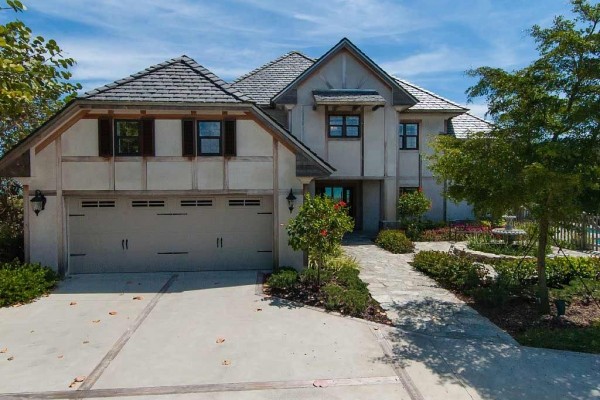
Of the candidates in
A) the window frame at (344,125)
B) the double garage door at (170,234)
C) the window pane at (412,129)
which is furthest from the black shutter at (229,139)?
the window pane at (412,129)

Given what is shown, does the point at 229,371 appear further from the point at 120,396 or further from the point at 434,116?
the point at 434,116

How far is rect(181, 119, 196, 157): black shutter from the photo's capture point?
11.0 metres

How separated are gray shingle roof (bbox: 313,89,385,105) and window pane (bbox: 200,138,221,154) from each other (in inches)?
263

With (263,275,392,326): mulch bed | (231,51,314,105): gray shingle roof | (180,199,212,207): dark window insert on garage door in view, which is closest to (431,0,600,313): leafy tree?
(263,275,392,326): mulch bed

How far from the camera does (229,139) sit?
1109 cm

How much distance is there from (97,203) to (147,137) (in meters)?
2.49

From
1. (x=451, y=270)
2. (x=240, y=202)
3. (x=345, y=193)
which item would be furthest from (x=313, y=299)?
(x=345, y=193)

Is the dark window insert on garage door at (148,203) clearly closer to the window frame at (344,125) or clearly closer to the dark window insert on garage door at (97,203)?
the dark window insert on garage door at (97,203)

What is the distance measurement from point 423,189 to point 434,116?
12.1 ft

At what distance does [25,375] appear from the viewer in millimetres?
5551

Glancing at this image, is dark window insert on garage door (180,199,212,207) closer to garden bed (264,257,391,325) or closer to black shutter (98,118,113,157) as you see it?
black shutter (98,118,113,157)

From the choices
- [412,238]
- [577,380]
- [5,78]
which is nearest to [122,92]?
[5,78]

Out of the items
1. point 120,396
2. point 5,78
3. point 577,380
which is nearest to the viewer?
point 120,396

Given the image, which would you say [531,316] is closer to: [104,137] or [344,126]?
[104,137]
